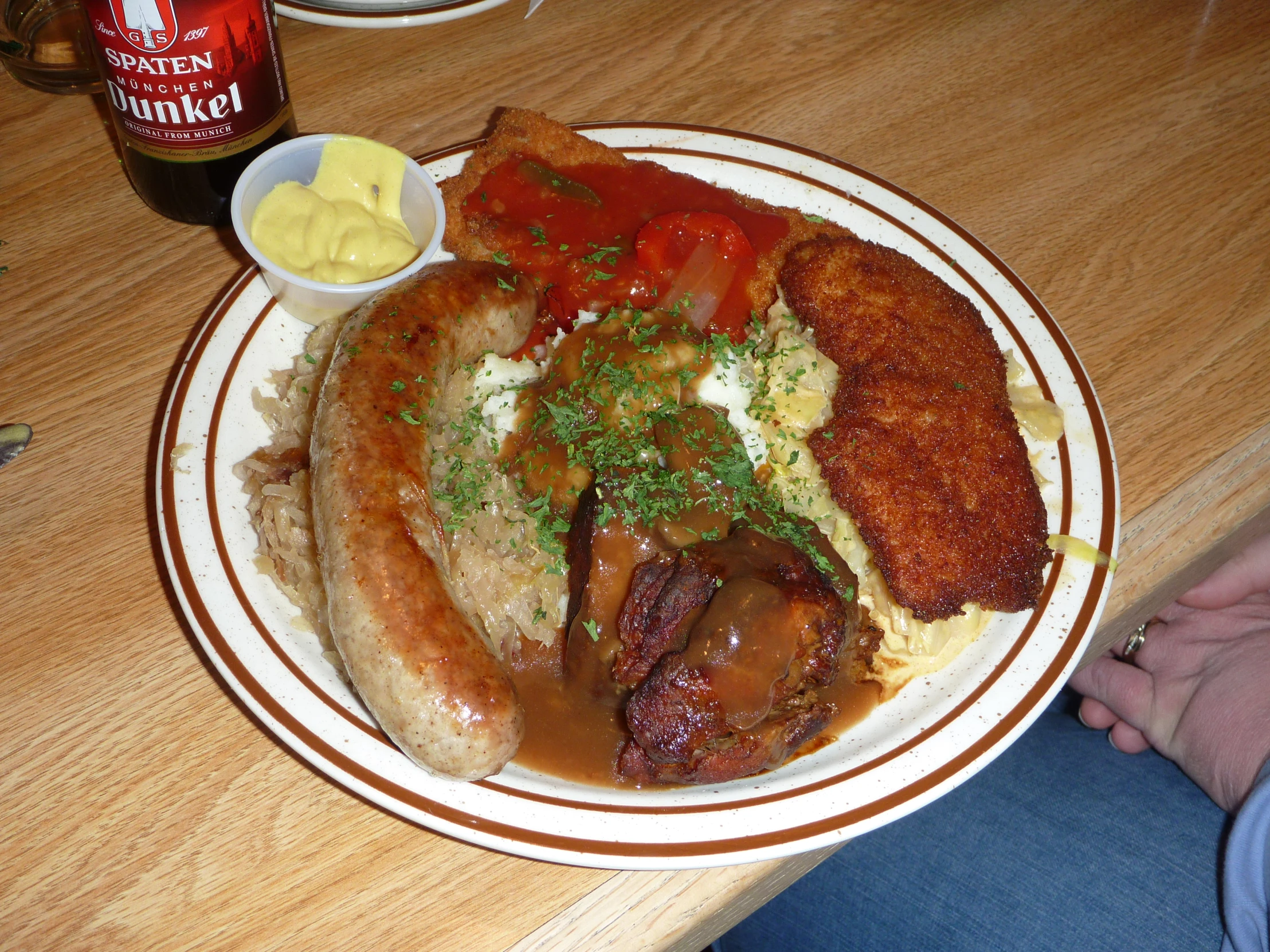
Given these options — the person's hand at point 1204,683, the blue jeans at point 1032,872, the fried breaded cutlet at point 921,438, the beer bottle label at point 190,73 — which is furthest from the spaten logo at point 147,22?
the person's hand at point 1204,683

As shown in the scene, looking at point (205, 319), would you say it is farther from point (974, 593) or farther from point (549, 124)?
point (974, 593)

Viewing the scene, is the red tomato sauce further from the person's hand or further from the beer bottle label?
the person's hand

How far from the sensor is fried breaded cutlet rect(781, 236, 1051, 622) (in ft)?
7.77

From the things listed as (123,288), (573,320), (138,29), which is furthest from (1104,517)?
(123,288)

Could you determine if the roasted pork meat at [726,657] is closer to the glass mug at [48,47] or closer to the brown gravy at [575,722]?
the brown gravy at [575,722]

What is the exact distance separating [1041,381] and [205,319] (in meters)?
2.38

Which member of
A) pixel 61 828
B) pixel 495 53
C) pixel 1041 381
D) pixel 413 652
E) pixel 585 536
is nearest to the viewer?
pixel 413 652

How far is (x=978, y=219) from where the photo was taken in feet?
11.0

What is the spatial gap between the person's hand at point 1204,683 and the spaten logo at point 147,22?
3.27 metres

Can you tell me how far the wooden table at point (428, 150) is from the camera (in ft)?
6.64

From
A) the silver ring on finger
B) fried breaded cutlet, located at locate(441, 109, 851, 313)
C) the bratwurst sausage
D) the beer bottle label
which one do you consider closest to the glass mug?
the beer bottle label

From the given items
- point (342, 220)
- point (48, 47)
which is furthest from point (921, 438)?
point (48, 47)

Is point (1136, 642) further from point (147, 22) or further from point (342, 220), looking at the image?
point (147, 22)

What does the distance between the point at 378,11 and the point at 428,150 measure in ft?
2.18
